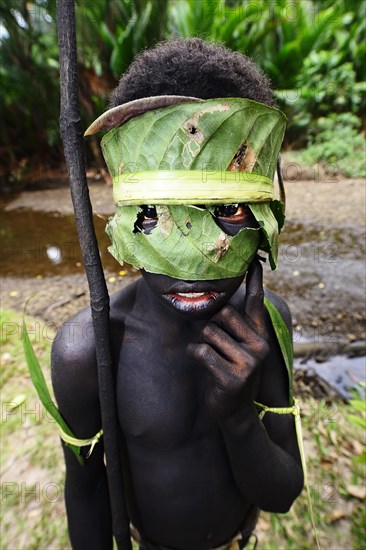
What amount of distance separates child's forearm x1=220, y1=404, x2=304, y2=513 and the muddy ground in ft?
8.92

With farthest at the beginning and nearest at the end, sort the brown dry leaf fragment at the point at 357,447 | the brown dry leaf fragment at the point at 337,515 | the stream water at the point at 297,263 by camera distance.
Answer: the stream water at the point at 297,263 → the brown dry leaf fragment at the point at 357,447 → the brown dry leaf fragment at the point at 337,515

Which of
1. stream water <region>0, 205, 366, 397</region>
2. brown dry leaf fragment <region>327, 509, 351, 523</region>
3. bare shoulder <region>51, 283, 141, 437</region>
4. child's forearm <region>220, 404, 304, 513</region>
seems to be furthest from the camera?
stream water <region>0, 205, 366, 397</region>

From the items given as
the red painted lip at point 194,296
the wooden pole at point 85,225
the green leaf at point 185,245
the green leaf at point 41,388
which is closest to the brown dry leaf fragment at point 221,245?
the green leaf at point 185,245

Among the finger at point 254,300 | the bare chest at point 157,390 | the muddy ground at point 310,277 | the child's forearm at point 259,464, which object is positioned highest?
the finger at point 254,300

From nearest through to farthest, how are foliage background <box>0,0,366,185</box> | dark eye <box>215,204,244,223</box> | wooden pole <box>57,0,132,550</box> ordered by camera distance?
1. wooden pole <box>57,0,132,550</box>
2. dark eye <box>215,204,244,223</box>
3. foliage background <box>0,0,366,185</box>

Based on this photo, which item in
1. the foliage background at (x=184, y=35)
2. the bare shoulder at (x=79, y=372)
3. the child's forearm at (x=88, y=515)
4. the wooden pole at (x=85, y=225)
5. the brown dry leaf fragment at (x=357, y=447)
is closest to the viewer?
the wooden pole at (x=85, y=225)

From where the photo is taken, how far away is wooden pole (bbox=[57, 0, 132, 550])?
81 centimetres

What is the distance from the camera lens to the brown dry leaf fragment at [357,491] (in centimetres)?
257

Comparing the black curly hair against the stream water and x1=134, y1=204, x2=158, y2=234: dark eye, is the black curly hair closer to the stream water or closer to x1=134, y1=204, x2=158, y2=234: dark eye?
x1=134, y1=204, x2=158, y2=234: dark eye

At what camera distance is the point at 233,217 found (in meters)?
1.09

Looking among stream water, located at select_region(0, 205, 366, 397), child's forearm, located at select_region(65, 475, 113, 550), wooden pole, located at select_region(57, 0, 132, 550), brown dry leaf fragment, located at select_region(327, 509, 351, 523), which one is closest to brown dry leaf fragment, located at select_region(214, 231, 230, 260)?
wooden pole, located at select_region(57, 0, 132, 550)

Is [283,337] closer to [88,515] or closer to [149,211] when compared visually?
[149,211]

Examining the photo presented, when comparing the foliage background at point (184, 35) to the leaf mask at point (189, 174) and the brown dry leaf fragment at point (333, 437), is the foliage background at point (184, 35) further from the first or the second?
the leaf mask at point (189, 174)

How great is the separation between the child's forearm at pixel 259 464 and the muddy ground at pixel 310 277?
272 cm
